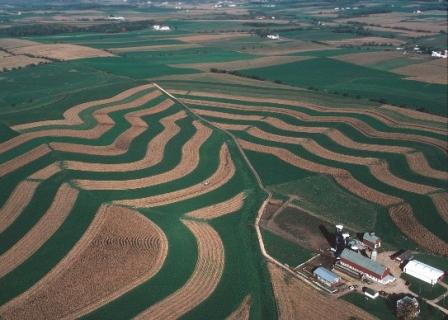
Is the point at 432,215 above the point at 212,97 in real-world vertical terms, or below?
below

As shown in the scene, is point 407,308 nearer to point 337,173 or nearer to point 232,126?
point 337,173

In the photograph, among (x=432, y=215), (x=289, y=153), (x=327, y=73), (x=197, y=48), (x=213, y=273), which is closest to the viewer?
(x=213, y=273)

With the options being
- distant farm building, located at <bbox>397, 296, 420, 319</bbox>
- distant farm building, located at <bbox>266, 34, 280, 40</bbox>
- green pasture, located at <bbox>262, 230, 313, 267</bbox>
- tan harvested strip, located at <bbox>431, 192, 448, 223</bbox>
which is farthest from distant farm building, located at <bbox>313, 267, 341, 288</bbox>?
distant farm building, located at <bbox>266, 34, 280, 40</bbox>

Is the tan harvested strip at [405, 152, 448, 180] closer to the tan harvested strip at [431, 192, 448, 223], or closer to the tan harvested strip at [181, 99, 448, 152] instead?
the tan harvested strip at [431, 192, 448, 223]

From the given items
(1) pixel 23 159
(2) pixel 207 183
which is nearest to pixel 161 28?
(1) pixel 23 159

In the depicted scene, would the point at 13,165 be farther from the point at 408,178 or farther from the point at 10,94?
the point at 408,178

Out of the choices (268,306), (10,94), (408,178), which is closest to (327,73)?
(408,178)

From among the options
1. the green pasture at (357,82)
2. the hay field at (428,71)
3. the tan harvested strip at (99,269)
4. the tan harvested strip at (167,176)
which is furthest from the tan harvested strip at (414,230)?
the hay field at (428,71)

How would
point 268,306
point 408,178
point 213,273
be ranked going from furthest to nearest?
point 408,178, point 213,273, point 268,306
